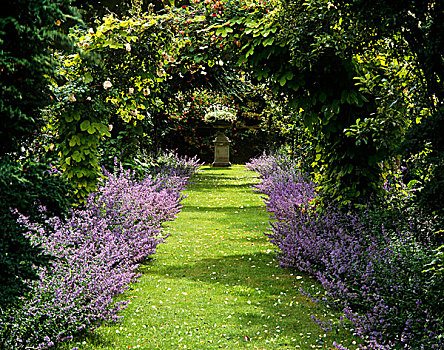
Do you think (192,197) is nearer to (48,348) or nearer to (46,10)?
(48,348)

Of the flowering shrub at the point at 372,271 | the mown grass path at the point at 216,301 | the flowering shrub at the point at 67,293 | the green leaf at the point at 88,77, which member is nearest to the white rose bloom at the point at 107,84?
the green leaf at the point at 88,77

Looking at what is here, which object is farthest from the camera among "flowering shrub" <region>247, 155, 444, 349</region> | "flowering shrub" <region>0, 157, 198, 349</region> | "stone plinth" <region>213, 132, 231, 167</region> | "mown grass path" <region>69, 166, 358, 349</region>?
"stone plinth" <region>213, 132, 231, 167</region>

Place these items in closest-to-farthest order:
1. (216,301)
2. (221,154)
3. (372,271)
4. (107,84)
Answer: (372,271) < (216,301) < (107,84) < (221,154)

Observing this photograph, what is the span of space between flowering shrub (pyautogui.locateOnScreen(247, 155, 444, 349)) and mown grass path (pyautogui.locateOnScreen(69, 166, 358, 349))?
1.16 ft

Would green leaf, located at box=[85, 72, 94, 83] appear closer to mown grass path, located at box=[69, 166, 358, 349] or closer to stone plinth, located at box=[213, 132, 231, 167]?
mown grass path, located at box=[69, 166, 358, 349]

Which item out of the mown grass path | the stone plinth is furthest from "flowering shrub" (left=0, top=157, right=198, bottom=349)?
the stone plinth

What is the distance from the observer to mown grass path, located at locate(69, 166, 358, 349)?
3.61 m

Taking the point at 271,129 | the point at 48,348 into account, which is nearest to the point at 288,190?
the point at 48,348

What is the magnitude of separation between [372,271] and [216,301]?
161 centimetres

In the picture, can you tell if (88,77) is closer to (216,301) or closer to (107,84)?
(107,84)

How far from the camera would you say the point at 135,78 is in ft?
20.2

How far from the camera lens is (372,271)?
3633 millimetres

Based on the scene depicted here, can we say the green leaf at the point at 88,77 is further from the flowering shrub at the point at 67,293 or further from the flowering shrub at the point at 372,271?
the flowering shrub at the point at 372,271

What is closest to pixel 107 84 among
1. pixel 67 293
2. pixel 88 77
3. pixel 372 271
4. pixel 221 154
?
pixel 88 77
